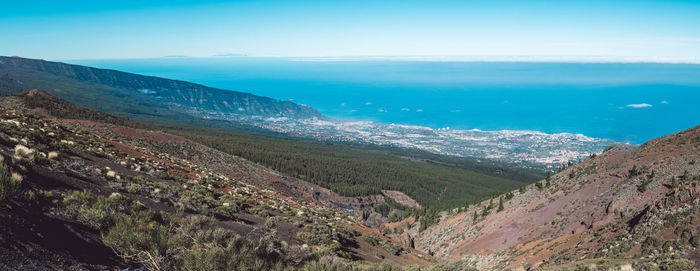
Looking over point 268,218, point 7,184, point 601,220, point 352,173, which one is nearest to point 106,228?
point 7,184

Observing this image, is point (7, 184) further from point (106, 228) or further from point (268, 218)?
point (268, 218)

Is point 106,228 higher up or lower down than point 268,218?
higher up

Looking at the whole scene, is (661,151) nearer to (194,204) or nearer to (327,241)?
(327,241)

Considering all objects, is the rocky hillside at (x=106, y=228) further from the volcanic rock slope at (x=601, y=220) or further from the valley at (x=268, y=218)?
the volcanic rock slope at (x=601, y=220)

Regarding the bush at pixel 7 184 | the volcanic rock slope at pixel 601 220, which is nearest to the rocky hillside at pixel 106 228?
the bush at pixel 7 184

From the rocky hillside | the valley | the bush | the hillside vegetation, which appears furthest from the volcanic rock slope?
Answer: the hillside vegetation

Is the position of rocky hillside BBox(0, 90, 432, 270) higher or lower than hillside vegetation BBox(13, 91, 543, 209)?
higher

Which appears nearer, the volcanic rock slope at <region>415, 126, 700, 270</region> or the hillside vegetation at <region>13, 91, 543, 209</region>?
the volcanic rock slope at <region>415, 126, 700, 270</region>

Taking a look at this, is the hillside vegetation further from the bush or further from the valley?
the bush
